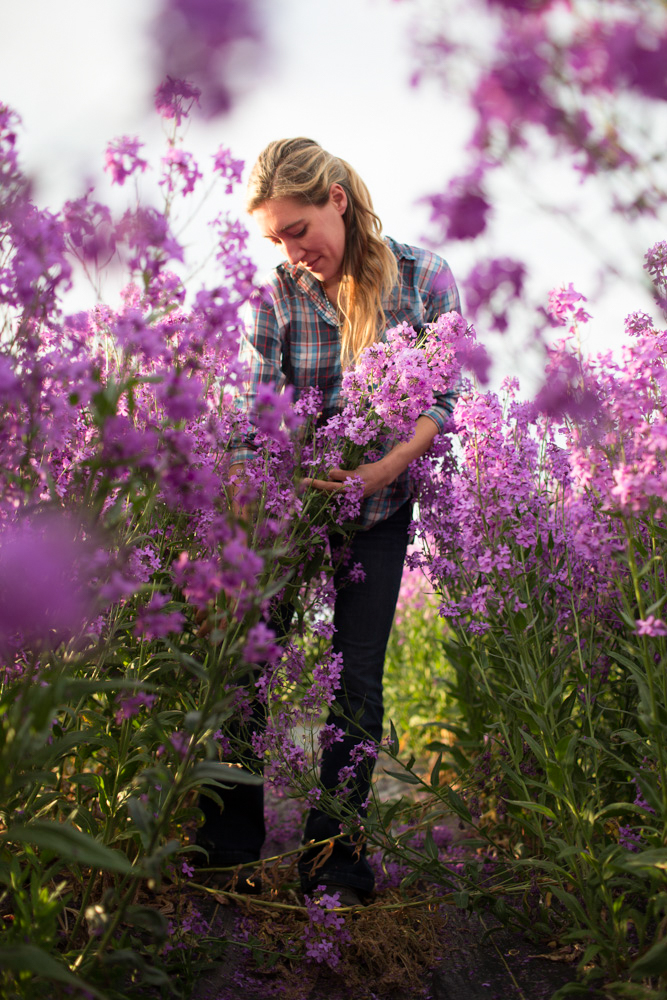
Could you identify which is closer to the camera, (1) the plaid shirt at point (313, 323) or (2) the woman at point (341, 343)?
(2) the woman at point (341, 343)

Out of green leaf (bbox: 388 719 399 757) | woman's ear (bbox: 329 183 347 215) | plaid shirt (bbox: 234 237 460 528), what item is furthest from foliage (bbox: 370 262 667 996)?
woman's ear (bbox: 329 183 347 215)

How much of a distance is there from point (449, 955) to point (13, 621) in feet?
6.10

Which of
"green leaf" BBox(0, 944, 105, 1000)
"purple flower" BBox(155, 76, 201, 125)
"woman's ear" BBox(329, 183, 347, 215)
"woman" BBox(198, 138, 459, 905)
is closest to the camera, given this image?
"green leaf" BBox(0, 944, 105, 1000)

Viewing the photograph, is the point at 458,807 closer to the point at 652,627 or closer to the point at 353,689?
the point at 353,689

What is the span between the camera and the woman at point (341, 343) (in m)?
2.85

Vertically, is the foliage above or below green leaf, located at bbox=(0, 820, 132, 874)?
above

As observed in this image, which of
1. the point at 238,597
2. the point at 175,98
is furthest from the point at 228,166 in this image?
the point at 238,597

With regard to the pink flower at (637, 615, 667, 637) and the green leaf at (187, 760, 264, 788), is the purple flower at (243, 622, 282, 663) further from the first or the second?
the pink flower at (637, 615, 667, 637)

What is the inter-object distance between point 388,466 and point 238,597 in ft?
4.34

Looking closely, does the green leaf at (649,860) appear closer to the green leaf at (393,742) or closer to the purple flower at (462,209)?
the green leaf at (393,742)

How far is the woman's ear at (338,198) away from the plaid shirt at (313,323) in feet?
0.81

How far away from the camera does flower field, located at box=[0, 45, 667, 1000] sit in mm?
1466

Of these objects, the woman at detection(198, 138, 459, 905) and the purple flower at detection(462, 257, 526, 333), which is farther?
the woman at detection(198, 138, 459, 905)

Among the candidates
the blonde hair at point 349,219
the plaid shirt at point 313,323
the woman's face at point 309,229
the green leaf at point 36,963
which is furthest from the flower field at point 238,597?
the woman's face at point 309,229
